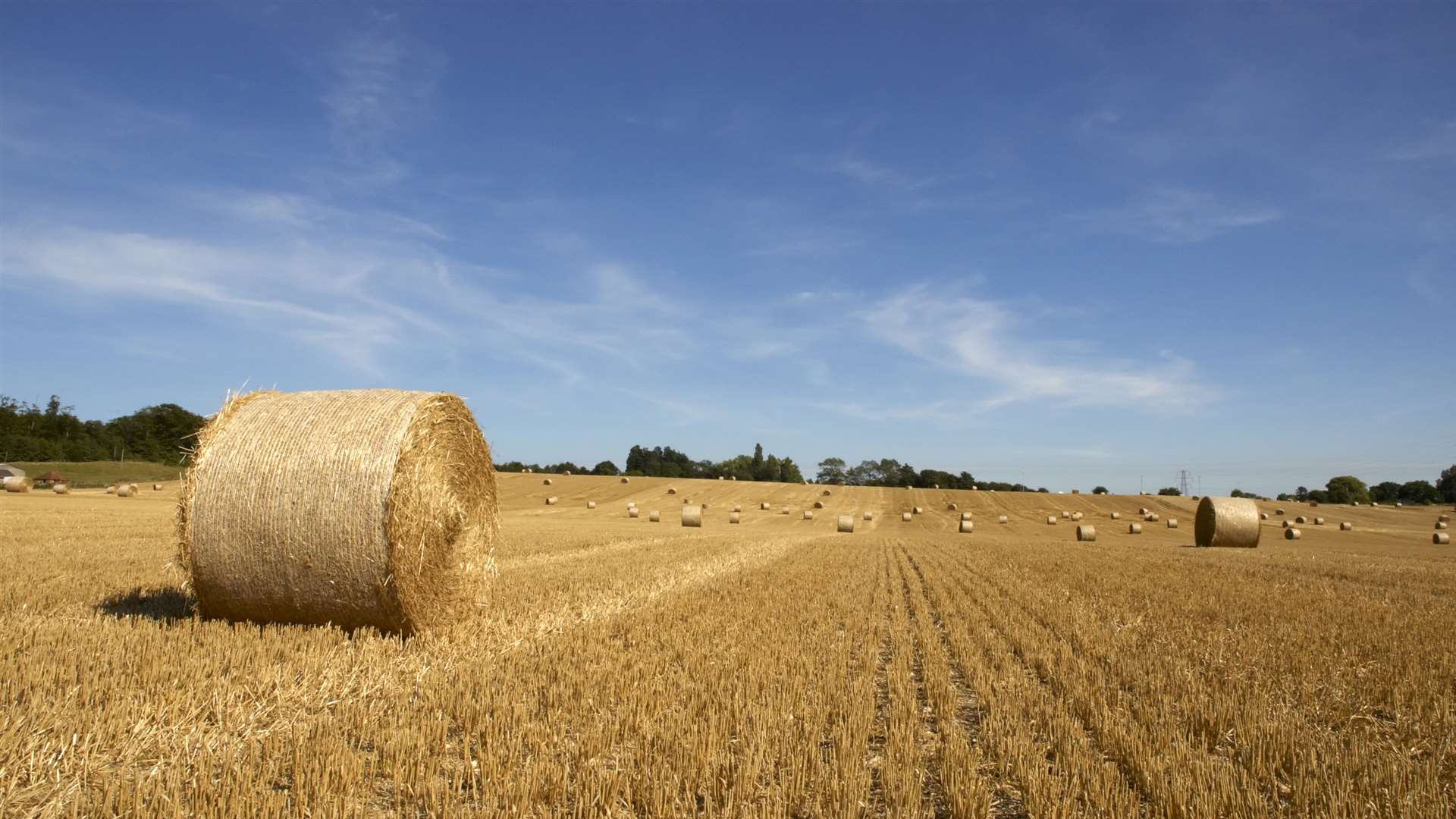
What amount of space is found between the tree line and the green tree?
10918 cm

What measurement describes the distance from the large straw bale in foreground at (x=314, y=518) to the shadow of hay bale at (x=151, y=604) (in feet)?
1.09

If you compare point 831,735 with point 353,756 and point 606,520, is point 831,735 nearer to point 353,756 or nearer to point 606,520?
point 353,756

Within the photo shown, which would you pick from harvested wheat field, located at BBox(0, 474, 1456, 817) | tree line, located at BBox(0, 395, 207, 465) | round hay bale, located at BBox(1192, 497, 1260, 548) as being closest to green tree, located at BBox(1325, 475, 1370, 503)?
round hay bale, located at BBox(1192, 497, 1260, 548)

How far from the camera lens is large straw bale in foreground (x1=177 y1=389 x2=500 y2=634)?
680cm

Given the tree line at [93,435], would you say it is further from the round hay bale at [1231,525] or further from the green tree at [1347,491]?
the green tree at [1347,491]

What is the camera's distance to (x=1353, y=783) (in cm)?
371

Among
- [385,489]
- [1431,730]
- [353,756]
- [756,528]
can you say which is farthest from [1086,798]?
[756,528]

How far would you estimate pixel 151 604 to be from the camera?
7.61m

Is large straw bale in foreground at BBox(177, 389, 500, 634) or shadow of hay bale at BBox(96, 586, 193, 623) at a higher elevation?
large straw bale in foreground at BBox(177, 389, 500, 634)

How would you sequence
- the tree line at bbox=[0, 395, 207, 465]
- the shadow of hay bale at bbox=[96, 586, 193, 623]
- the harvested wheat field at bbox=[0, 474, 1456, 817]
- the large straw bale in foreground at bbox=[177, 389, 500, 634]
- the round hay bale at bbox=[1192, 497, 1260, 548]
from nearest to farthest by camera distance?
the harvested wheat field at bbox=[0, 474, 1456, 817] → the large straw bale in foreground at bbox=[177, 389, 500, 634] → the shadow of hay bale at bbox=[96, 586, 193, 623] → the round hay bale at bbox=[1192, 497, 1260, 548] → the tree line at bbox=[0, 395, 207, 465]

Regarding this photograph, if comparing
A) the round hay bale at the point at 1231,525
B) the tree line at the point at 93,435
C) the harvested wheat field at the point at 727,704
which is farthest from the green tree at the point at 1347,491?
the tree line at the point at 93,435

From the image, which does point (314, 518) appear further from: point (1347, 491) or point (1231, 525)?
point (1347, 491)

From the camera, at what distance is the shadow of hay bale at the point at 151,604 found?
7.02 metres

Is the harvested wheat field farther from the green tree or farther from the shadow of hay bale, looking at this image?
the green tree
